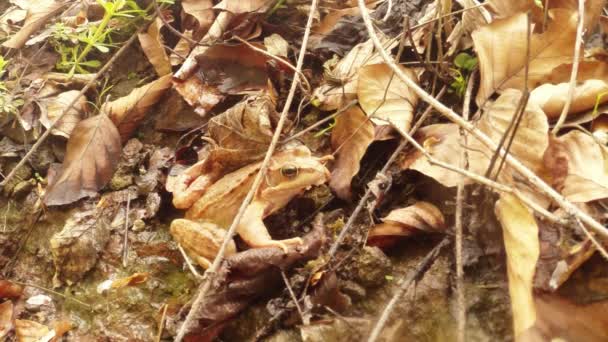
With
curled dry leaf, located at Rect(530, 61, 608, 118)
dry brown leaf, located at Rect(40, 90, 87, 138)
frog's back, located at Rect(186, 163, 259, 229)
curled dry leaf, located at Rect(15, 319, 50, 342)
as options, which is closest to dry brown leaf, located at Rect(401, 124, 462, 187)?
curled dry leaf, located at Rect(530, 61, 608, 118)

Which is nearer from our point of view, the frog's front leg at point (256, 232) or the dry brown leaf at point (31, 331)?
the frog's front leg at point (256, 232)

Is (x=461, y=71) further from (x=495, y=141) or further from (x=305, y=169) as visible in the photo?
(x=305, y=169)

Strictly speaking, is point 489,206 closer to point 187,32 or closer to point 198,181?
point 198,181

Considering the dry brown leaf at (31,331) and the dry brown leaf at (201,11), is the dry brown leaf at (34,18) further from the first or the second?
the dry brown leaf at (31,331)

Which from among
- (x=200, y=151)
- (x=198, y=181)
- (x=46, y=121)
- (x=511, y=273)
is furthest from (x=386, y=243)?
(x=46, y=121)

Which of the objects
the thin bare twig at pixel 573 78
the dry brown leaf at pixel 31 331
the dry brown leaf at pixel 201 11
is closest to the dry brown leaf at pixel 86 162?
the dry brown leaf at pixel 31 331

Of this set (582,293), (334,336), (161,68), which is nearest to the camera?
(582,293)

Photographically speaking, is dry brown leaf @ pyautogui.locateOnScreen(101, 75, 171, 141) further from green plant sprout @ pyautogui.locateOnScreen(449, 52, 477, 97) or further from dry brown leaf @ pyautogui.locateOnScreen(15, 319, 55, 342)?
green plant sprout @ pyautogui.locateOnScreen(449, 52, 477, 97)
